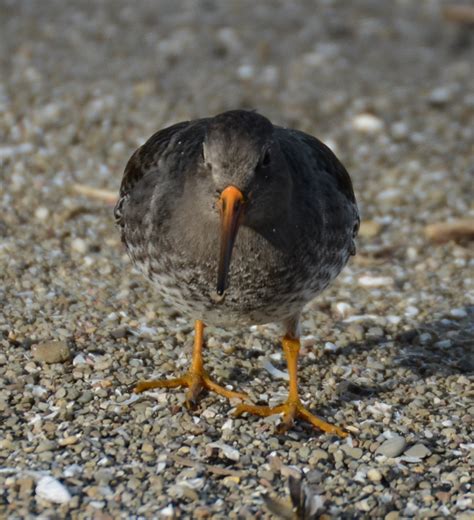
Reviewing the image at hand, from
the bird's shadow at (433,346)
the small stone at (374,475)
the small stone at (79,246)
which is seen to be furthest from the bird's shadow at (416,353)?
the small stone at (79,246)

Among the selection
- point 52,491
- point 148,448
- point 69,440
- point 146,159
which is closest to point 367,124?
point 146,159

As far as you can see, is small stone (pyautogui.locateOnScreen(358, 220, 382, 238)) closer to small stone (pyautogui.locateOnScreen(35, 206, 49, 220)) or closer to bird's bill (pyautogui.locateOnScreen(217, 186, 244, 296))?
small stone (pyautogui.locateOnScreen(35, 206, 49, 220))

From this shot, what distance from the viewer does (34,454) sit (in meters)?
5.51

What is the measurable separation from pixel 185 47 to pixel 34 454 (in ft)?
26.1

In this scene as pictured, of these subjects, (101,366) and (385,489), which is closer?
(385,489)

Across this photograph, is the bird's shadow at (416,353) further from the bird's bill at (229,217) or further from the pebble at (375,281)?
the bird's bill at (229,217)

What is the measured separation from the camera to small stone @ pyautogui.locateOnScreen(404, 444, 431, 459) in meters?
5.76

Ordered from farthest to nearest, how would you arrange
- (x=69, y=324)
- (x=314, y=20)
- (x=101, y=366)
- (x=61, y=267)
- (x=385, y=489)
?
1. (x=314, y=20)
2. (x=61, y=267)
3. (x=69, y=324)
4. (x=101, y=366)
5. (x=385, y=489)

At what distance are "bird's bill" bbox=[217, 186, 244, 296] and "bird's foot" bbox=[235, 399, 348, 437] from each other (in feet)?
4.27

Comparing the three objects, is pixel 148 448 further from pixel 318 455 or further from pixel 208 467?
pixel 318 455

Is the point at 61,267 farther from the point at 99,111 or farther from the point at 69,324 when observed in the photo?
the point at 99,111

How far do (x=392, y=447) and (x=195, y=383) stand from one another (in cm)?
138

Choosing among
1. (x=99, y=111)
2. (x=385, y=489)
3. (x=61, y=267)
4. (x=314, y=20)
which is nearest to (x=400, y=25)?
(x=314, y=20)

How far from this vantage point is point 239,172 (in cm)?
518
